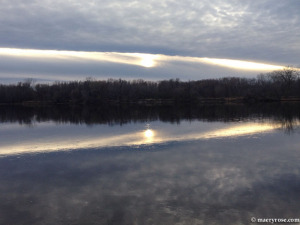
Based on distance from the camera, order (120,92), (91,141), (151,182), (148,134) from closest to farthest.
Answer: (151,182) → (91,141) → (148,134) → (120,92)

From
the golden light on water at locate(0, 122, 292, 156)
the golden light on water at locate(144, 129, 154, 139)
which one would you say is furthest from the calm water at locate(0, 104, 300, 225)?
the golden light on water at locate(144, 129, 154, 139)

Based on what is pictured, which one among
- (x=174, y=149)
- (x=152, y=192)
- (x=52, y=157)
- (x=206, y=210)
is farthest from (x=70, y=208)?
(x=174, y=149)

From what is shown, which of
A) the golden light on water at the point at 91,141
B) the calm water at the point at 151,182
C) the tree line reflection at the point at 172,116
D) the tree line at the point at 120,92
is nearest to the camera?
the calm water at the point at 151,182

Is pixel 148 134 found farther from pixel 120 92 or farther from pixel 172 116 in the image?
pixel 120 92

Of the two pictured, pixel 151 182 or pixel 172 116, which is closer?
pixel 151 182

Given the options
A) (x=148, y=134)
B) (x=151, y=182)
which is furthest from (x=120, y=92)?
(x=151, y=182)

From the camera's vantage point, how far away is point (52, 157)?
15547 mm

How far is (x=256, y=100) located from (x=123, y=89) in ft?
183

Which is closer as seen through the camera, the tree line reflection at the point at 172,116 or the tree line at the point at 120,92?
the tree line reflection at the point at 172,116

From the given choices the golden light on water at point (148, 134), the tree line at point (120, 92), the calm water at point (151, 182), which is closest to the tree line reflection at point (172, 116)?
the golden light on water at point (148, 134)

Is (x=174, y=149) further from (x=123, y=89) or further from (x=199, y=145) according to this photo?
(x=123, y=89)

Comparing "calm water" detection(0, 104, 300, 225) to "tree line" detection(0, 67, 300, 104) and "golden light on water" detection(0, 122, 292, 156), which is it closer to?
"golden light on water" detection(0, 122, 292, 156)

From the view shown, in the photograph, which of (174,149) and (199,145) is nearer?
(174,149)

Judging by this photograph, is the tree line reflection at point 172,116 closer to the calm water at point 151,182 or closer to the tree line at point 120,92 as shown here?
the calm water at point 151,182
